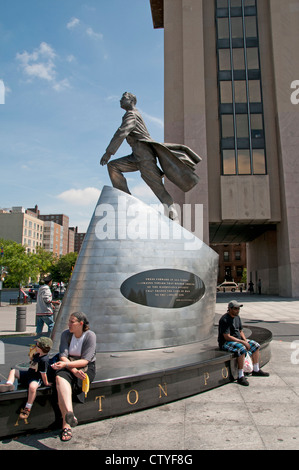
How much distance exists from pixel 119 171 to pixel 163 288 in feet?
11.7

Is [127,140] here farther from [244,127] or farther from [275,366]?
[244,127]

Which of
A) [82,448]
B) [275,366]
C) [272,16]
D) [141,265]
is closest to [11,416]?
[82,448]

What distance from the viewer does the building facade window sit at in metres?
32.3

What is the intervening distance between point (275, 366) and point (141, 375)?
12.3ft

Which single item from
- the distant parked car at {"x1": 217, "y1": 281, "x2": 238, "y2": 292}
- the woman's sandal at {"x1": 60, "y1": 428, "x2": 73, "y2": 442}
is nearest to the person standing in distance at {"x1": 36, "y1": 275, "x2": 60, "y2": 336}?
the woman's sandal at {"x1": 60, "y1": 428, "x2": 73, "y2": 442}

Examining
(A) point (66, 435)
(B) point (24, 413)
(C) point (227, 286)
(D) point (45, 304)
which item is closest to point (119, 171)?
(D) point (45, 304)

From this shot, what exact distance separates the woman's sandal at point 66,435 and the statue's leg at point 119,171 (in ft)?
20.7

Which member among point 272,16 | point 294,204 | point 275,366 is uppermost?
point 272,16

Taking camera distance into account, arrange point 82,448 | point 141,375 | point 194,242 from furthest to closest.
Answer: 1. point 194,242
2. point 141,375
3. point 82,448

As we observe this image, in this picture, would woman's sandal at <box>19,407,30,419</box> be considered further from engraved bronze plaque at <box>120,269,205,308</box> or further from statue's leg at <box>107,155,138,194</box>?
statue's leg at <box>107,155,138,194</box>

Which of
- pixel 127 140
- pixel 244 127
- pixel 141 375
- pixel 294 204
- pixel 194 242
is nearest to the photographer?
pixel 141 375

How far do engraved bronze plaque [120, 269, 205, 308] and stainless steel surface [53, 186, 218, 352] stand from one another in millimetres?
106

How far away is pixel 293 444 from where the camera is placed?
3.54m

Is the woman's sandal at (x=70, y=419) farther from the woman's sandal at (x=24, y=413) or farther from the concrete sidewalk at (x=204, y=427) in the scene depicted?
the woman's sandal at (x=24, y=413)
